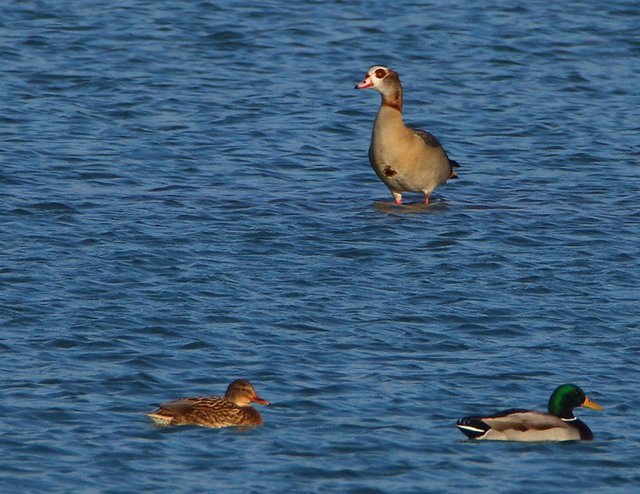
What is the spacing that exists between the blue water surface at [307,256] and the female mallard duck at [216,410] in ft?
0.46

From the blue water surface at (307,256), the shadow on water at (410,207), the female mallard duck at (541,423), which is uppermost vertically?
the female mallard duck at (541,423)

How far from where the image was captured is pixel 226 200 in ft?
65.5

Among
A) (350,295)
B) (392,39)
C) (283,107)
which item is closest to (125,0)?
(392,39)

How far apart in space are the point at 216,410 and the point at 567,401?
8.73 ft

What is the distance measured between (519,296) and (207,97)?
466 inches

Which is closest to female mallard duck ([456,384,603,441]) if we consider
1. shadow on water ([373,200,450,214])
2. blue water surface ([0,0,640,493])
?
blue water surface ([0,0,640,493])

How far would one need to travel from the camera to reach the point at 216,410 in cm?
1206

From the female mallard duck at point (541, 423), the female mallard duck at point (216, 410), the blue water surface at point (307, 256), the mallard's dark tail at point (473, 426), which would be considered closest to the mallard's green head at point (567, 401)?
the female mallard duck at point (541, 423)

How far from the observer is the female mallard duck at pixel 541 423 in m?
11.8

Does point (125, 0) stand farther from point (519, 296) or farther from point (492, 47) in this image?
point (519, 296)

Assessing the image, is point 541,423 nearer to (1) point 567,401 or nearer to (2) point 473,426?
(1) point 567,401

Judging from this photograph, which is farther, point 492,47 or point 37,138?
point 492,47

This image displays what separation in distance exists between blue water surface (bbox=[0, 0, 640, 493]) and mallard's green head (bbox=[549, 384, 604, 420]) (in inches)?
11.3

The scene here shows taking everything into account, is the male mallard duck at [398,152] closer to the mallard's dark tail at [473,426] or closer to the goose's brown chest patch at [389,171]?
the goose's brown chest patch at [389,171]
